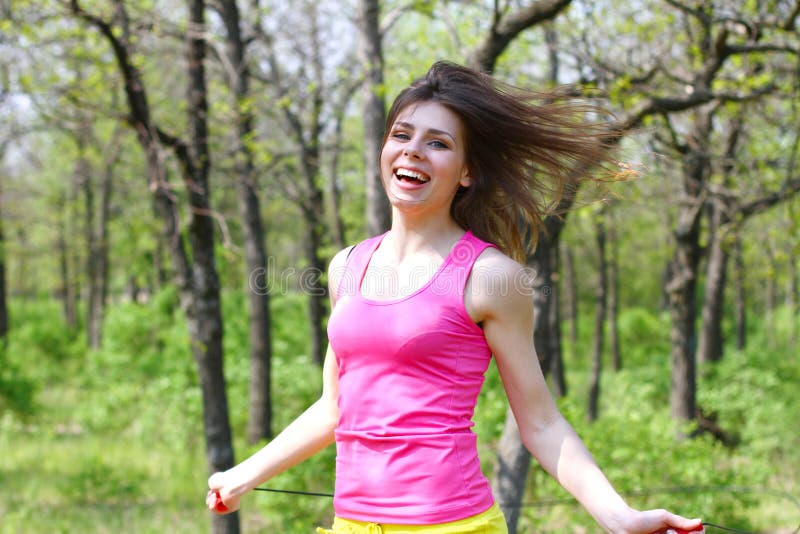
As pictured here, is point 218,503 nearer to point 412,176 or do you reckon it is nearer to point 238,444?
point 412,176

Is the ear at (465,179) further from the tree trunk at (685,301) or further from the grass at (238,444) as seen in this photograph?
the tree trunk at (685,301)

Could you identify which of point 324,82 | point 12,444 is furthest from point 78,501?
point 324,82

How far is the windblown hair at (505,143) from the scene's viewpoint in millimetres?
1958

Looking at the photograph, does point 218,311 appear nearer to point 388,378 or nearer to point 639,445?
point 388,378

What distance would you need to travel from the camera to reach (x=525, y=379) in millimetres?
1833

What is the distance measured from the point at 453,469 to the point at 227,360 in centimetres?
1144

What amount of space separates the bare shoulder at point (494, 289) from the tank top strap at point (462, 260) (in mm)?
18

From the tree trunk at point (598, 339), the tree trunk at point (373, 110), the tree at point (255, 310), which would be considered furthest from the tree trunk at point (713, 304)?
the tree trunk at point (373, 110)

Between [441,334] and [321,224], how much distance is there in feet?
39.4

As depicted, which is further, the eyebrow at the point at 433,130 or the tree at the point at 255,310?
the tree at the point at 255,310

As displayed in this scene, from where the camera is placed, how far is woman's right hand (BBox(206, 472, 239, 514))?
2016mm

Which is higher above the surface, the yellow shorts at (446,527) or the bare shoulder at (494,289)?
the bare shoulder at (494,289)

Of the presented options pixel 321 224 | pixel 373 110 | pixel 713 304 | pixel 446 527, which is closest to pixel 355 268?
pixel 446 527

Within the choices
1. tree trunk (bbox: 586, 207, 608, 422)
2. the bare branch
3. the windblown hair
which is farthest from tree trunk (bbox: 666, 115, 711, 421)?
the windblown hair
